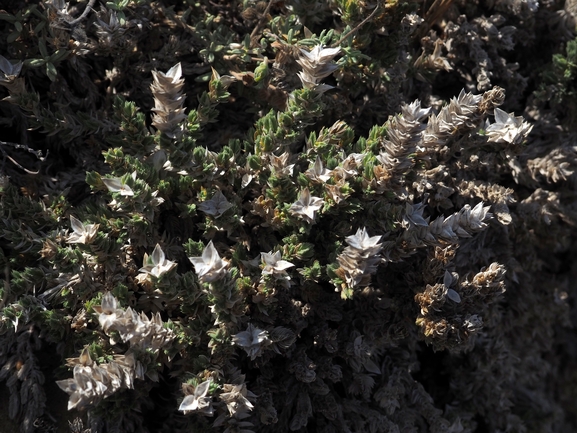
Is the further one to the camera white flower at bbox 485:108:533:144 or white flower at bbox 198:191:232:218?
white flower at bbox 485:108:533:144

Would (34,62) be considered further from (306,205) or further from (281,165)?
(306,205)

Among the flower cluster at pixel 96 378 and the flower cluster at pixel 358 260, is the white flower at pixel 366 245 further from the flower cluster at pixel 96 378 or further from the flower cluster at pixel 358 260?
the flower cluster at pixel 96 378

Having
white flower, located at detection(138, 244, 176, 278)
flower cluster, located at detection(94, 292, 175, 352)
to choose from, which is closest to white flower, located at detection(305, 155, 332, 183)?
white flower, located at detection(138, 244, 176, 278)

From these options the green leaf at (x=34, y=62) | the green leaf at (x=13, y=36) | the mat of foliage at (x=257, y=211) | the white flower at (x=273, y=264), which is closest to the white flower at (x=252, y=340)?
the mat of foliage at (x=257, y=211)

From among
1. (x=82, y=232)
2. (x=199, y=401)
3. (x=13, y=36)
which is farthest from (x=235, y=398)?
(x=13, y=36)

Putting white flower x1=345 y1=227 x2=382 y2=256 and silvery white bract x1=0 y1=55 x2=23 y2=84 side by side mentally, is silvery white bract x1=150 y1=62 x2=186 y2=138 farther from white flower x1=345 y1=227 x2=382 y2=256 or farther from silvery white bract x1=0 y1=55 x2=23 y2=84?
white flower x1=345 y1=227 x2=382 y2=256

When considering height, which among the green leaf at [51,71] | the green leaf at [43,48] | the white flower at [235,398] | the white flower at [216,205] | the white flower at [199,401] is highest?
the green leaf at [43,48]

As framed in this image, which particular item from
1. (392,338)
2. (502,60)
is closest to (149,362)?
(392,338)
